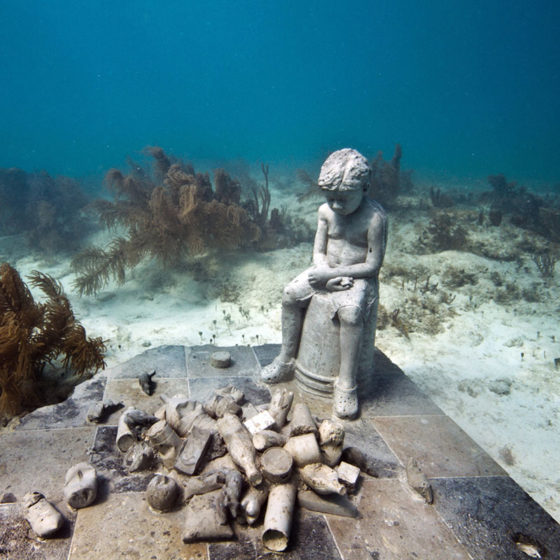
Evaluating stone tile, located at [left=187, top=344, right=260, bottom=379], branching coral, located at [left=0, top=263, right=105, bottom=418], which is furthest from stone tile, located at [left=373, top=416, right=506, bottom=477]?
branching coral, located at [left=0, top=263, right=105, bottom=418]

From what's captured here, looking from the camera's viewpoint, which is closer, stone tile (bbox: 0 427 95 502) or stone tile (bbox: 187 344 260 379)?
stone tile (bbox: 0 427 95 502)

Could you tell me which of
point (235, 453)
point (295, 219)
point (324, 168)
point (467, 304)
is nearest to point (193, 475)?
point (235, 453)

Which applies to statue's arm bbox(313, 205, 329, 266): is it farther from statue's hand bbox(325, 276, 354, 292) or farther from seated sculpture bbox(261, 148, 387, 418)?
statue's hand bbox(325, 276, 354, 292)

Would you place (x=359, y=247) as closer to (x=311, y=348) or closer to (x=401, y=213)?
(x=311, y=348)

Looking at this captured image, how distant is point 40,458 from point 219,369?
1857mm

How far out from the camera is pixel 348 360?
11.4 ft

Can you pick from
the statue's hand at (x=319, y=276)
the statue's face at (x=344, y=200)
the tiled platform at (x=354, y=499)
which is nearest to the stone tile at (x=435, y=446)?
the tiled platform at (x=354, y=499)

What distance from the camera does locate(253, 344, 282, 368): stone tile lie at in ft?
14.6

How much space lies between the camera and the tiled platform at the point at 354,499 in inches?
86.9

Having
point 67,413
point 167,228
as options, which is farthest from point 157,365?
point 167,228

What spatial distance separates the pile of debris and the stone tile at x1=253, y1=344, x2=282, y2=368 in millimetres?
1313

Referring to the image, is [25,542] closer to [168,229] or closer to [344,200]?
[344,200]

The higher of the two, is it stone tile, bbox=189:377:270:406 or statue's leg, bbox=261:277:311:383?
statue's leg, bbox=261:277:311:383

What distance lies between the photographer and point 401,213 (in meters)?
11.9
